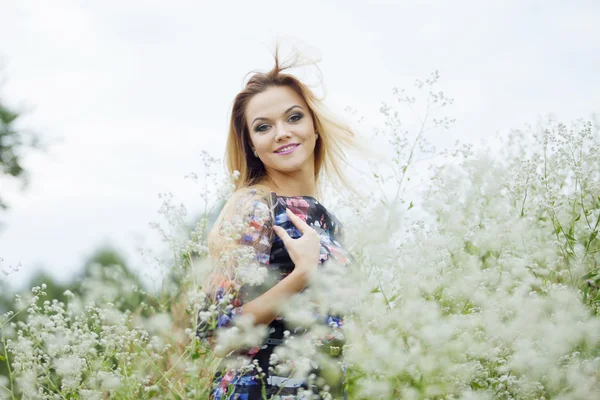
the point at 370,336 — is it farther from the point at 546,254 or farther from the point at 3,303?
the point at 3,303

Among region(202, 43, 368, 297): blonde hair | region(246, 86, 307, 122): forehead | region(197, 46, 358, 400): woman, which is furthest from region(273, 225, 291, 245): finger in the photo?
region(246, 86, 307, 122): forehead

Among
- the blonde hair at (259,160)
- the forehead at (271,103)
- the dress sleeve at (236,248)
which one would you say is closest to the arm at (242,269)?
the dress sleeve at (236,248)

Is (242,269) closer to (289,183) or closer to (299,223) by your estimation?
(299,223)

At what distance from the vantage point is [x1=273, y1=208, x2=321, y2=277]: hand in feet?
7.88

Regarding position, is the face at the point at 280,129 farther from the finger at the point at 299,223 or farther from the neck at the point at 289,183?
the finger at the point at 299,223

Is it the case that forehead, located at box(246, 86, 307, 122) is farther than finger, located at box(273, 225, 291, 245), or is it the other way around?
forehead, located at box(246, 86, 307, 122)

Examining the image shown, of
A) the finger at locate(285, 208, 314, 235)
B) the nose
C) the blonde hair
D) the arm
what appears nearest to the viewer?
the arm

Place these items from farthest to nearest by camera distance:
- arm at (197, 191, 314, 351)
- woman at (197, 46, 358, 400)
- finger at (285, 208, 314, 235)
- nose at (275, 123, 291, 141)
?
nose at (275, 123, 291, 141), finger at (285, 208, 314, 235), woman at (197, 46, 358, 400), arm at (197, 191, 314, 351)

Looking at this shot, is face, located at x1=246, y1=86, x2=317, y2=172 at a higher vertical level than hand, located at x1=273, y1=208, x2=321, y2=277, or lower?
higher

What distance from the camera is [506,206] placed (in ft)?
12.4

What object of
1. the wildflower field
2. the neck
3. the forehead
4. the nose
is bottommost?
the wildflower field

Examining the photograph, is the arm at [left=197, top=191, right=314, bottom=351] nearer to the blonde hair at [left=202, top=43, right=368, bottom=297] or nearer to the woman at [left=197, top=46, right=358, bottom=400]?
the woman at [left=197, top=46, right=358, bottom=400]

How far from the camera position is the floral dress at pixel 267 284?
238 centimetres


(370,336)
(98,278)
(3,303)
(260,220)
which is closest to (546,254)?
(370,336)
